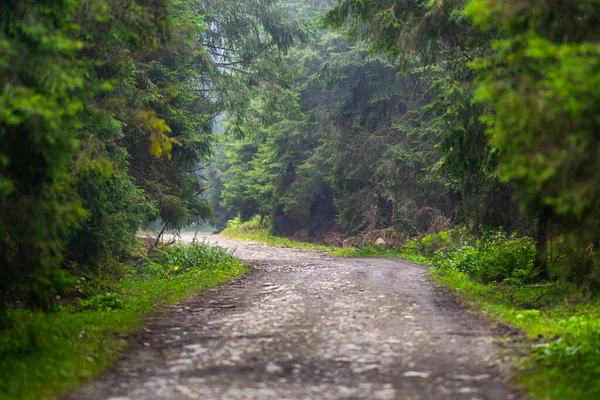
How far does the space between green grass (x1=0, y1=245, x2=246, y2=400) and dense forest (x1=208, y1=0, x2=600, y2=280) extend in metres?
5.22

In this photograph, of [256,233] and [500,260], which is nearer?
[500,260]

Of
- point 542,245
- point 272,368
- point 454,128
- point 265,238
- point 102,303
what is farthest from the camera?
point 265,238

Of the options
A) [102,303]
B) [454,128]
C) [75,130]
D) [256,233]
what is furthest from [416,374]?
[256,233]

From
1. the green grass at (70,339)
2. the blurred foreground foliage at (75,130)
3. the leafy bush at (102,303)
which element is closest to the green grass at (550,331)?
the green grass at (70,339)

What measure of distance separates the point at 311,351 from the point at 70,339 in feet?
11.0

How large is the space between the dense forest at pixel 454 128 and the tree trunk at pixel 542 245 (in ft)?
0.11

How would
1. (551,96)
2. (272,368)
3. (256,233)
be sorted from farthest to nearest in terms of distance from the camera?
(256,233) → (272,368) → (551,96)

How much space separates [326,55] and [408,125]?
11.4 m

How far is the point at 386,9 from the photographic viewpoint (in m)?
11.9

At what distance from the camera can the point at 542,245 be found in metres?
13.9

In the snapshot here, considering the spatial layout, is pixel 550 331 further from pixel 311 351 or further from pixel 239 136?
pixel 239 136

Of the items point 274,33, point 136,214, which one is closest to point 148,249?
point 136,214

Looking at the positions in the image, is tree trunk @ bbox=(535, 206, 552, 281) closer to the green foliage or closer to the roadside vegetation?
the roadside vegetation

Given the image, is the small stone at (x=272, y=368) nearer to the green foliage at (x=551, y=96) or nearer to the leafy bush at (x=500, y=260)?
the green foliage at (x=551, y=96)
